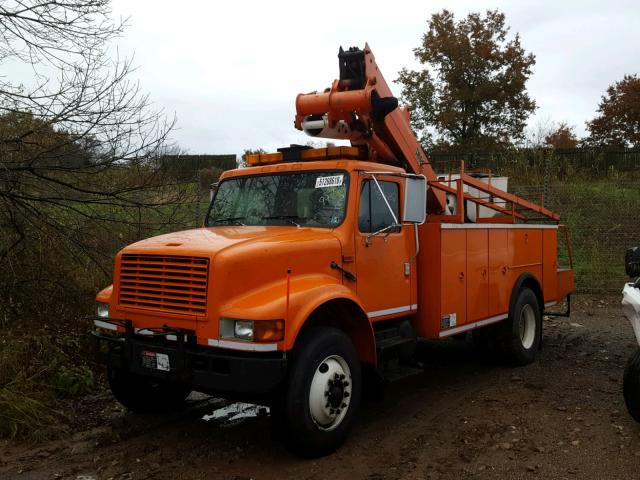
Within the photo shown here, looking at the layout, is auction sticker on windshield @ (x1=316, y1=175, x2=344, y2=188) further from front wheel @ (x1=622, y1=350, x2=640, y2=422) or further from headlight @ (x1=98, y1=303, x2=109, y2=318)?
front wheel @ (x1=622, y1=350, x2=640, y2=422)

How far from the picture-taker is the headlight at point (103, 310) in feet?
16.3

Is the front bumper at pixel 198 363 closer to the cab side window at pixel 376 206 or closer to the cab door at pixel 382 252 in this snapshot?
the cab door at pixel 382 252

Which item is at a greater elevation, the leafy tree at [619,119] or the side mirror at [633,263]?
the leafy tree at [619,119]

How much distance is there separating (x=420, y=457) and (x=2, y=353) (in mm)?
4039

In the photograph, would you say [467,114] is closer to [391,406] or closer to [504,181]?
[504,181]

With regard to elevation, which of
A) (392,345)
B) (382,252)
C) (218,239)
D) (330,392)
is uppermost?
(218,239)

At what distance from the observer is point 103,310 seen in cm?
500

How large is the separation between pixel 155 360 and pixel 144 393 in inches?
46.6

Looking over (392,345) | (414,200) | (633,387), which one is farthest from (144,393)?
(633,387)

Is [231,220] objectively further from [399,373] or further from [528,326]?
[528,326]

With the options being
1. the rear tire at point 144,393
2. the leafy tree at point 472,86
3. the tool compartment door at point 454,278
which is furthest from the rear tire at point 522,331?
the leafy tree at point 472,86

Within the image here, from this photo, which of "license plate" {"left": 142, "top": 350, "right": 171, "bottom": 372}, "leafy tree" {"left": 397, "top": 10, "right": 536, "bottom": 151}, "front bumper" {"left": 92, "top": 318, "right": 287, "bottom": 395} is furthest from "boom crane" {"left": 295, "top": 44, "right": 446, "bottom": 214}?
"leafy tree" {"left": 397, "top": 10, "right": 536, "bottom": 151}

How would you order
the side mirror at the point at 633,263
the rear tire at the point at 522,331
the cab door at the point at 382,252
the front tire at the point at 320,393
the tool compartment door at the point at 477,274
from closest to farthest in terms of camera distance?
1. the front tire at the point at 320,393
2. the cab door at the point at 382,252
3. the side mirror at the point at 633,263
4. the tool compartment door at the point at 477,274
5. the rear tire at the point at 522,331

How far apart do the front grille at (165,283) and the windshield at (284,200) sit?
1.13 meters
